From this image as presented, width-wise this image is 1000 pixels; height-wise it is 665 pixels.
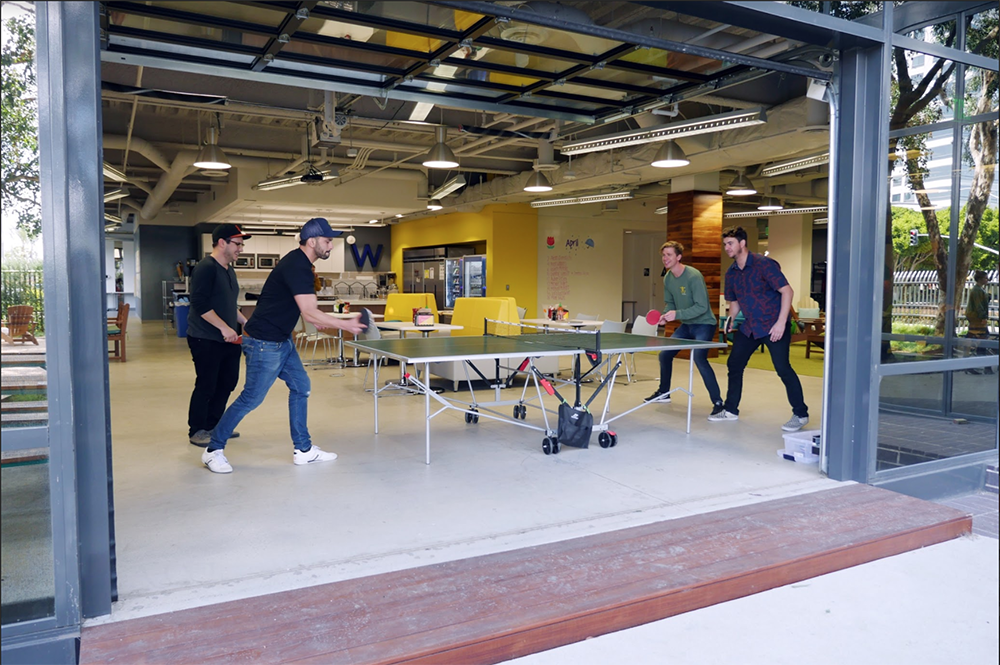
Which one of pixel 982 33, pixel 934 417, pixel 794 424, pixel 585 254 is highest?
pixel 982 33

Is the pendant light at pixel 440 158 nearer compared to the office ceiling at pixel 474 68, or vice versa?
the office ceiling at pixel 474 68

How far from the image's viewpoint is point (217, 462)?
192 inches

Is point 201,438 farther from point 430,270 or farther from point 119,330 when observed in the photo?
point 430,270

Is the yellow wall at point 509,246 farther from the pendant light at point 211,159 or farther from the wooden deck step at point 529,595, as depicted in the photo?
the wooden deck step at point 529,595

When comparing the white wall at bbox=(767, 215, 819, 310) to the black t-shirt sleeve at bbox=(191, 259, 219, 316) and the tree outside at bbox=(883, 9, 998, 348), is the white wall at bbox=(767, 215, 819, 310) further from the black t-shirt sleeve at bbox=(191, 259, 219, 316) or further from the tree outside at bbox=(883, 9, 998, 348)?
the black t-shirt sleeve at bbox=(191, 259, 219, 316)

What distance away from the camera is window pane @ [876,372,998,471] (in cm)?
451

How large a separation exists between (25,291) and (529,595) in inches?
87.1

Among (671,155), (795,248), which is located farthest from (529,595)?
(795,248)

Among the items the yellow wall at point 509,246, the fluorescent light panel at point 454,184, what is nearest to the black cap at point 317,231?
the fluorescent light panel at point 454,184

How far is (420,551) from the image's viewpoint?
340 cm

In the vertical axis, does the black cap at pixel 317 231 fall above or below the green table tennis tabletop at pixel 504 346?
above

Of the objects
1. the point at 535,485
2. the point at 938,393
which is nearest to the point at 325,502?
the point at 535,485

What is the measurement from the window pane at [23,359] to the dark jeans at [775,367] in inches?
204

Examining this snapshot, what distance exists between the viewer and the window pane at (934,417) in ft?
14.8
